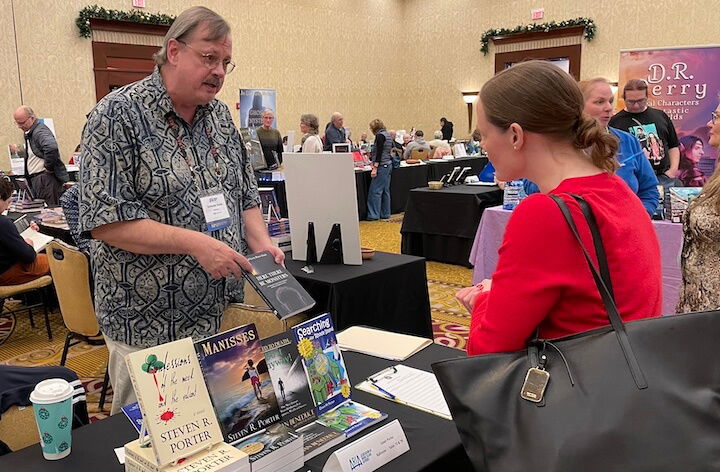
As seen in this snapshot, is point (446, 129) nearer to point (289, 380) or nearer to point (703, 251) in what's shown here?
point (703, 251)

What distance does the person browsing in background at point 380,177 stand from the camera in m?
8.87

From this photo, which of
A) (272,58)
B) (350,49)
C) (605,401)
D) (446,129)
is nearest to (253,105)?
(272,58)

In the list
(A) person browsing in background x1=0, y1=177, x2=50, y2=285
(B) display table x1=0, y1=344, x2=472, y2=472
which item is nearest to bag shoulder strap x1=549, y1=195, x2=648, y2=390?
(B) display table x1=0, y1=344, x2=472, y2=472

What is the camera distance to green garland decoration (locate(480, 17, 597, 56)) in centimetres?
1299

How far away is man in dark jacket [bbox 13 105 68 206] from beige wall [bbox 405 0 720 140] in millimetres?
10104

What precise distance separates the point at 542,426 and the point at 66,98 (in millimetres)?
10799

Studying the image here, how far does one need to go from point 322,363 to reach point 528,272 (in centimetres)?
52

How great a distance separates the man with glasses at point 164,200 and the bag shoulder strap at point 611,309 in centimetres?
90

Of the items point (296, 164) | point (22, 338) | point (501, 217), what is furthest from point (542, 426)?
point (22, 338)

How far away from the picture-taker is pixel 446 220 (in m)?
6.22

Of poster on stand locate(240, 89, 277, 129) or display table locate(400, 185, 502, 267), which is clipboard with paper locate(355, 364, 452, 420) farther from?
poster on stand locate(240, 89, 277, 129)

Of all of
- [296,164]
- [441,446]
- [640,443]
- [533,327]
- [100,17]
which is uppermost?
[100,17]

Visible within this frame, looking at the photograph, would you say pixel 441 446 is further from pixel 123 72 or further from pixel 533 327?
pixel 123 72

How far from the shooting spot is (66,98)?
33.5 feet
